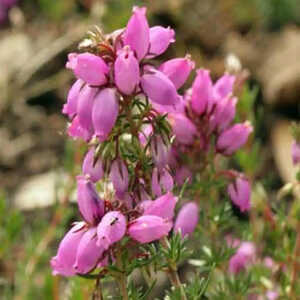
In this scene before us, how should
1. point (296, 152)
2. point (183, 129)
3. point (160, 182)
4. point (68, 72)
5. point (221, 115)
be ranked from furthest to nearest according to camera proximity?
point (68, 72)
point (296, 152)
point (221, 115)
point (183, 129)
point (160, 182)

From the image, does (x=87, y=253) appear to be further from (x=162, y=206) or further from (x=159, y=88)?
(x=159, y=88)

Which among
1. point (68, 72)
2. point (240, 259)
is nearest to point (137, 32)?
point (240, 259)

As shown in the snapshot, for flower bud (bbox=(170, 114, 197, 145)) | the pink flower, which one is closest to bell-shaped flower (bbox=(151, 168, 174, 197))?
flower bud (bbox=(170, 114, 197, 145))

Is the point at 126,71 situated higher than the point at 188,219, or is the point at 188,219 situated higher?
the point at 126,71

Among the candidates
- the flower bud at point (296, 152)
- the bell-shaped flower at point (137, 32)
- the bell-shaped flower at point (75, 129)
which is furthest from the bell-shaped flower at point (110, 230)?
the flower bud at point (296, 152)

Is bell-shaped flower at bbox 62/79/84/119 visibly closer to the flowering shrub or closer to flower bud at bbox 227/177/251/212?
the flowering shrub

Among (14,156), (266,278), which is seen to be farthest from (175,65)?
(14,156)
